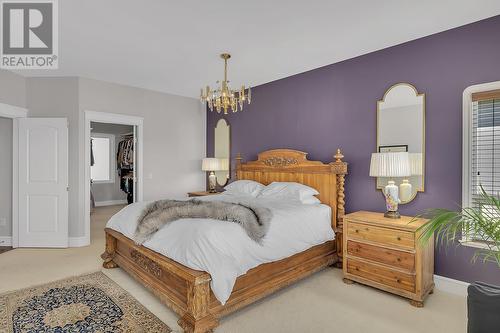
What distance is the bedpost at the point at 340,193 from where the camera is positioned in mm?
3621

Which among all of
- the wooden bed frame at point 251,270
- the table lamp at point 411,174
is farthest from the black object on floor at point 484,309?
the table lamp at point 411,174

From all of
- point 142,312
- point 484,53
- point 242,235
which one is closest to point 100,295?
point 142,312

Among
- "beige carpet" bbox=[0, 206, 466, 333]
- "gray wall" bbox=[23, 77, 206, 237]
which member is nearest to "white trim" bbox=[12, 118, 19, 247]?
"gray wall" bbox=[23, 77, 206, 237]

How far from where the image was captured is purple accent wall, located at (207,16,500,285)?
2850 millimetres

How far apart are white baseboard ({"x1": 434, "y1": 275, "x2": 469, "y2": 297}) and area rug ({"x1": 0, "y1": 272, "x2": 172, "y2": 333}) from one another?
2.74m

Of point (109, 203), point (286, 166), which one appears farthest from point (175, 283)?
point (109, 203)

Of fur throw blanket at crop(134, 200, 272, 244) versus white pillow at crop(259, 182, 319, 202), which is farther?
white pillow at crop(259, 182, 319, 202)

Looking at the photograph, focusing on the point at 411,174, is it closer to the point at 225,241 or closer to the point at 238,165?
the point at 225,241

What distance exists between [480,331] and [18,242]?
18.3ft

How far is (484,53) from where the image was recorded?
2.76 m

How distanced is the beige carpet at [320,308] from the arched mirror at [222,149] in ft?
8.90

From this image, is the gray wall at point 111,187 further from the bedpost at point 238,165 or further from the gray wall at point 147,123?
the bedpost at point 238,165

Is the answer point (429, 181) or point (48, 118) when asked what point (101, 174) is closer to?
point (48, 118)

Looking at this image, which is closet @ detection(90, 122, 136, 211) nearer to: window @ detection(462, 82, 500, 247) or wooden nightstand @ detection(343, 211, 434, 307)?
wooden nightstand @ detection(343, 211, 434, 307)
